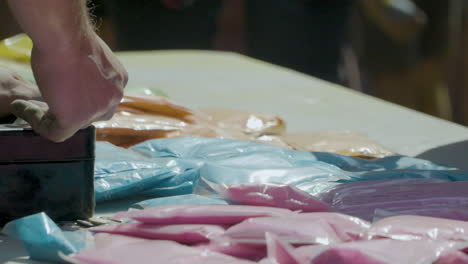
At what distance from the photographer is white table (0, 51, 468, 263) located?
118 inches

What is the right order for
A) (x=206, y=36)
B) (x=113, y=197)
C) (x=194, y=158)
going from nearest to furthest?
(x=113, y=197) → (x=194, y=158) → (x=206, y=36)

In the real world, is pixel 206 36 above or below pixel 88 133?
below

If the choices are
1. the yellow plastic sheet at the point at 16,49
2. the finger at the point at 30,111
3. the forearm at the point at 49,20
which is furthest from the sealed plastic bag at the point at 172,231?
the yellow plastic sheet at the point at 16,49

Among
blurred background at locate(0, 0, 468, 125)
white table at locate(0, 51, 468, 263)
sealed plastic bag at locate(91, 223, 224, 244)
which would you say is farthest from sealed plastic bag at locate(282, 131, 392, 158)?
blurred background at locate(0, 0, 468, 125)

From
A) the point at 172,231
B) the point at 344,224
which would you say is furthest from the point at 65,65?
the point at 344,224

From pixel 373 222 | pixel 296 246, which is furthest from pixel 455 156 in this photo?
pixel 296 246

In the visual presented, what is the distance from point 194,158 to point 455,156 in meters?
0.80

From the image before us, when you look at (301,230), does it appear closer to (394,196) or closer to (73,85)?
(394,196)

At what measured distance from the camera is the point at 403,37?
7133mm

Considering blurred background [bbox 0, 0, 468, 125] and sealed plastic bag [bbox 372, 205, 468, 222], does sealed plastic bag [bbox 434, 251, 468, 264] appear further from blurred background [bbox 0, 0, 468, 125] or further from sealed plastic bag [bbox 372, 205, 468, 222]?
blurred background [bbox 0, 0, 468, 125]

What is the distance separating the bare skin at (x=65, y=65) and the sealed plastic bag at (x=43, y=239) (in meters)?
0.20

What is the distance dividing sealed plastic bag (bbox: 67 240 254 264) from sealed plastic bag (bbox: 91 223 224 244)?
0.16 ft

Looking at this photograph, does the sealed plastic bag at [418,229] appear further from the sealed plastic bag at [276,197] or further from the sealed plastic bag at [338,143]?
the sealed plastic bag at [338,143]

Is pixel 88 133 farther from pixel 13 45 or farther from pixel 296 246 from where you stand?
pixel 13 45
